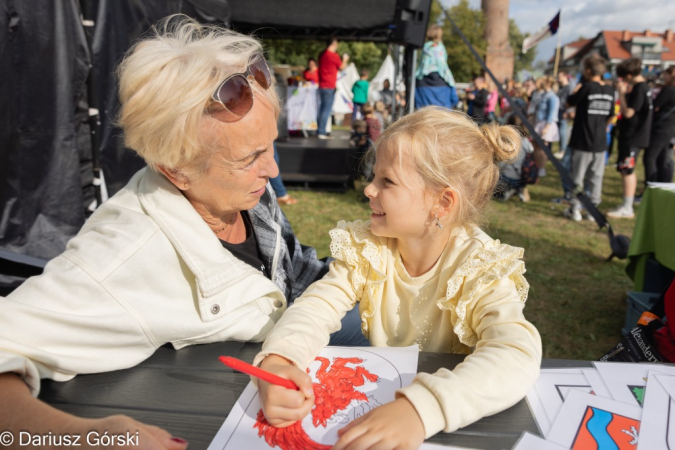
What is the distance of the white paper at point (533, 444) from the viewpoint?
0.89 meters

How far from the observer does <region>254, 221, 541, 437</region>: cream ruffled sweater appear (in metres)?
0.96

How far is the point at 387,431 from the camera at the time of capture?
89 cm

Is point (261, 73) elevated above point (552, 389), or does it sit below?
above

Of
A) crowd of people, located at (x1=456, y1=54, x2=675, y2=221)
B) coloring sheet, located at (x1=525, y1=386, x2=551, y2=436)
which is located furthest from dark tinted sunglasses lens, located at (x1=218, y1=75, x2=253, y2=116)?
crowd of people, located at (x1=456, y1=54, x2=675, y2=221)

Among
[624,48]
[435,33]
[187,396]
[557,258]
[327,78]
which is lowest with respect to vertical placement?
[557,258]

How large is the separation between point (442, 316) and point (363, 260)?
291 millimetres

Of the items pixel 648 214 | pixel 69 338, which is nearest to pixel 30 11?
pixel 69 338

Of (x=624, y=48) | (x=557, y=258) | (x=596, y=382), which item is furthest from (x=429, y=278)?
(x=624, y=48)

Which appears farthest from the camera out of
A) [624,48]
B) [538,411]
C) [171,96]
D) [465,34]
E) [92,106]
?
[624,48]

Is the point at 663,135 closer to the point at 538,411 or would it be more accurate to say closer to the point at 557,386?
the point at 557,386

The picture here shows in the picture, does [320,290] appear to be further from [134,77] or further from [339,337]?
[134,77]

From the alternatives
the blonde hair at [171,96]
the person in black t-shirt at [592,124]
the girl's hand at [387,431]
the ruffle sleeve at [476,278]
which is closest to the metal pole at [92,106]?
the blonde hair at [171,96]

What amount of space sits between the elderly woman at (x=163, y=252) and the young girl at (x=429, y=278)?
0.21 meters

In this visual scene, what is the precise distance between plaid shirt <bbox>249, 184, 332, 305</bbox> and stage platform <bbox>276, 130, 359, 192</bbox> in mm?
5494
